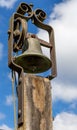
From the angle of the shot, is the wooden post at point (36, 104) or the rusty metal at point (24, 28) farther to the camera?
the rusty metal at point (24, 28)

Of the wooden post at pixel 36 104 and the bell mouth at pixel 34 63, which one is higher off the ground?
the bell mouth at pixel 34 63

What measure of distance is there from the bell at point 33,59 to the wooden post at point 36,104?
0.64m

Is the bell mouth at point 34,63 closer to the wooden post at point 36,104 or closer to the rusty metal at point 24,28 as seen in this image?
the rusty metal at point 24,28

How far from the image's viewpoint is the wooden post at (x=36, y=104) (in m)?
5.53

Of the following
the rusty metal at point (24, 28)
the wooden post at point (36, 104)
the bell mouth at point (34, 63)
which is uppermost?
the rusty metal at point (24, 28)

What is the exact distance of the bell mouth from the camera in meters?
6.49

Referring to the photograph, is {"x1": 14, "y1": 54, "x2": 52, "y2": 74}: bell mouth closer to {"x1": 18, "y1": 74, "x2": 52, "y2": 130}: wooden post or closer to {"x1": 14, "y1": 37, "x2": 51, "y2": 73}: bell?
{"x1": 14, "y1": 37, "x2": 51, "y2": 73}: bell

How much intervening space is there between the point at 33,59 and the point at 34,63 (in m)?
0.08

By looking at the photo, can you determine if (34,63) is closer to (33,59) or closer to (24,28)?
(33,59)

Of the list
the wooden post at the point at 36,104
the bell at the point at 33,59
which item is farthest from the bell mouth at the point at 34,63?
the wooden post at the point at 36,104

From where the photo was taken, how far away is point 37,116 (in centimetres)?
562

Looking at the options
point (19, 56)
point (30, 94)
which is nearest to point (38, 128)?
point (30, 94)

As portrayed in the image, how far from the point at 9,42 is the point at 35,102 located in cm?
122

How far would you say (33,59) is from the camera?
6.58m
